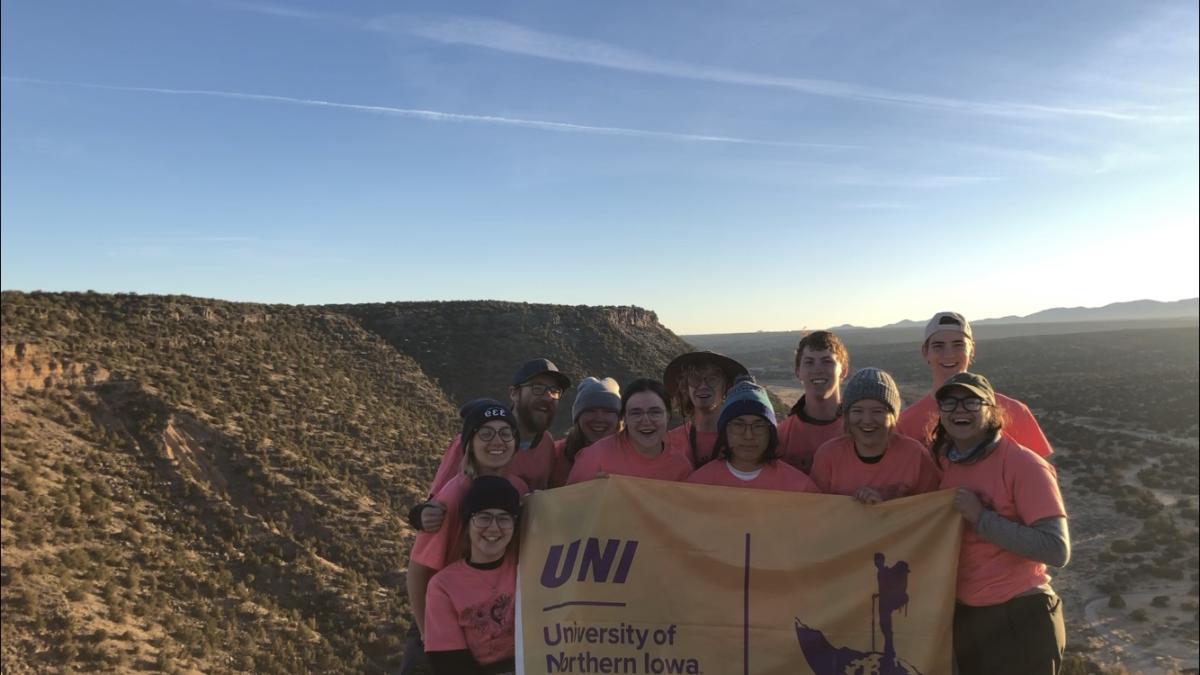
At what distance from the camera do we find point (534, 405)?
5.46 m

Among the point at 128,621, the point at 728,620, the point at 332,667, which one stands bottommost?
the point at 332,667

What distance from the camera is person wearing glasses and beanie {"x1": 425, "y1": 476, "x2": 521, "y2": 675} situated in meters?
3.84

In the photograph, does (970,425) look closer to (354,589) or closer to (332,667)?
(332,667)

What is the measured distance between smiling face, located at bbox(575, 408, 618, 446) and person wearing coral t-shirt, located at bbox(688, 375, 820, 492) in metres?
0.98

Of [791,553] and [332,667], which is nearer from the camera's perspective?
[791,553]

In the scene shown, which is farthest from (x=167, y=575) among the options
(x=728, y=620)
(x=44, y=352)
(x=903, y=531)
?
(x=903, y=531)

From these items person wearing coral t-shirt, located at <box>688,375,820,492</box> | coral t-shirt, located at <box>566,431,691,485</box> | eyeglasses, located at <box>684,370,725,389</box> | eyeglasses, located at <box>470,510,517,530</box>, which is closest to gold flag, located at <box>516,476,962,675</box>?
person wearing coral t-shirt, located at <box>688,375,820,492</box>

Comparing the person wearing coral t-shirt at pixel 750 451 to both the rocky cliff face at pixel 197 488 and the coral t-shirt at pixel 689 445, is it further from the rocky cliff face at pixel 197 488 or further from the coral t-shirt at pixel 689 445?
the rocky cliff face at pixel 197 488

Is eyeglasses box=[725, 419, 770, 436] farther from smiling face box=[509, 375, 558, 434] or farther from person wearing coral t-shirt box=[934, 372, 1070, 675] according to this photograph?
smiling face box=[509, 375, 558, 434]

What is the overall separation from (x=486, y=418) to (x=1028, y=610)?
3.37 metres

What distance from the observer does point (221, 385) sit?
24.4 meters

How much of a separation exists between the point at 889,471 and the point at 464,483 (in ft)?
8.97

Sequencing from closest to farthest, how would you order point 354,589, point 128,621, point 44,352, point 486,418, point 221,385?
point 486,418 → point 128,621 → point 354,589 → point 44,352 → point 221,385

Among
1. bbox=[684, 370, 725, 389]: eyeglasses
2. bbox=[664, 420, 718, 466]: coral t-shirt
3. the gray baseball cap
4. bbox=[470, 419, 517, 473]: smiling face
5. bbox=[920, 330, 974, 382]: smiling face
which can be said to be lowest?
bbox=[664, 420, 718, 466]: coral t-shirt
